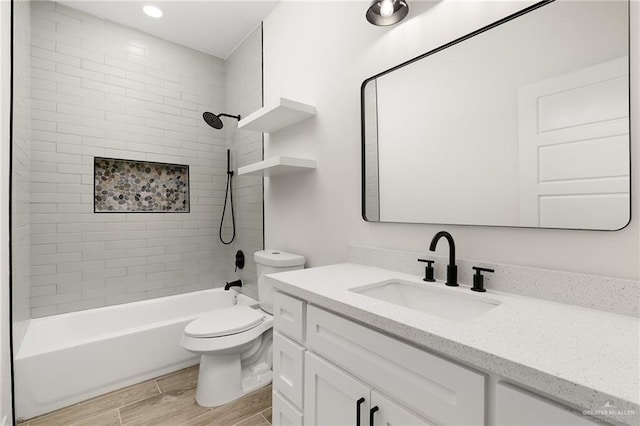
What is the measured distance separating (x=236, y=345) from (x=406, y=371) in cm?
131

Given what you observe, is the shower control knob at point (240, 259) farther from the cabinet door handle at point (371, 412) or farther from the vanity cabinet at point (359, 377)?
the cabinet door handle at point (371, 412)

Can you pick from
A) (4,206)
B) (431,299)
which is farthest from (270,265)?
(4,206)

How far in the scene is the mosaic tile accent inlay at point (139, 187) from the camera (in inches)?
101

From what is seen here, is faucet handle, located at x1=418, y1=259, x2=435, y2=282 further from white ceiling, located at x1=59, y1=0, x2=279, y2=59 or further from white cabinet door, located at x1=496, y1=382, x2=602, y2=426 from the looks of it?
white ceiling, located at x1=59, y1=0, x2=279, y2=59

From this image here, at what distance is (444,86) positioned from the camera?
1.30m

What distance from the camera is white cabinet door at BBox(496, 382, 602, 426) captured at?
542 mm

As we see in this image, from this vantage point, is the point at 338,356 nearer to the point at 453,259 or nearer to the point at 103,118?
the point at 453,259

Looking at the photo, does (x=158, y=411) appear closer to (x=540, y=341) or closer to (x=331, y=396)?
(x=331, y=396)

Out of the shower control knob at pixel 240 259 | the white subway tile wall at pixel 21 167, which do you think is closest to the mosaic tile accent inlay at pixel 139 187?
the white subway tile wall at pixel 21 167

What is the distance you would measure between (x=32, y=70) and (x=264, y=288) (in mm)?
2410

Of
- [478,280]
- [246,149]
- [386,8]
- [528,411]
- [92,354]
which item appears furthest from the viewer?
[246,149]

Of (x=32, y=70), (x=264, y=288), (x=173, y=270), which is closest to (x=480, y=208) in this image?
(x=264, y=288)

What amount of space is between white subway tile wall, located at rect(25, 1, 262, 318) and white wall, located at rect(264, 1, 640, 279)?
1.75 ft

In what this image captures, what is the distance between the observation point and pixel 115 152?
2.57m
